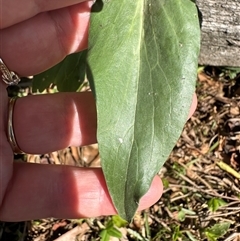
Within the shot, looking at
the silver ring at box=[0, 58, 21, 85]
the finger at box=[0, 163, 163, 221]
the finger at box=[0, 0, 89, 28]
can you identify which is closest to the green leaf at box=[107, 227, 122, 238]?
the finger at box=[0, 163, 163, 221]

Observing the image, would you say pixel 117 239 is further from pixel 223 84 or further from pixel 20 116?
pixel 223 84

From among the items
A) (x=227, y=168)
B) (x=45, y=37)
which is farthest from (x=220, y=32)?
(x=45, y=37)

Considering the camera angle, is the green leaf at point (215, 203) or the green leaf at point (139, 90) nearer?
the green leaf at point (139, 90)

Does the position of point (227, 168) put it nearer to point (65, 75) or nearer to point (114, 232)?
point (114, 232)

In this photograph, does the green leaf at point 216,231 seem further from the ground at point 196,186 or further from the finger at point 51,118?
the finger at point 51,118

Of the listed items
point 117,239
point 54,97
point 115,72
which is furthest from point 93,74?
point 117,239

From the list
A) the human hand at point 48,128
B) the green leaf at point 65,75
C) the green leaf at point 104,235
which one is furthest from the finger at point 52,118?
the green leaf at point 104,235
